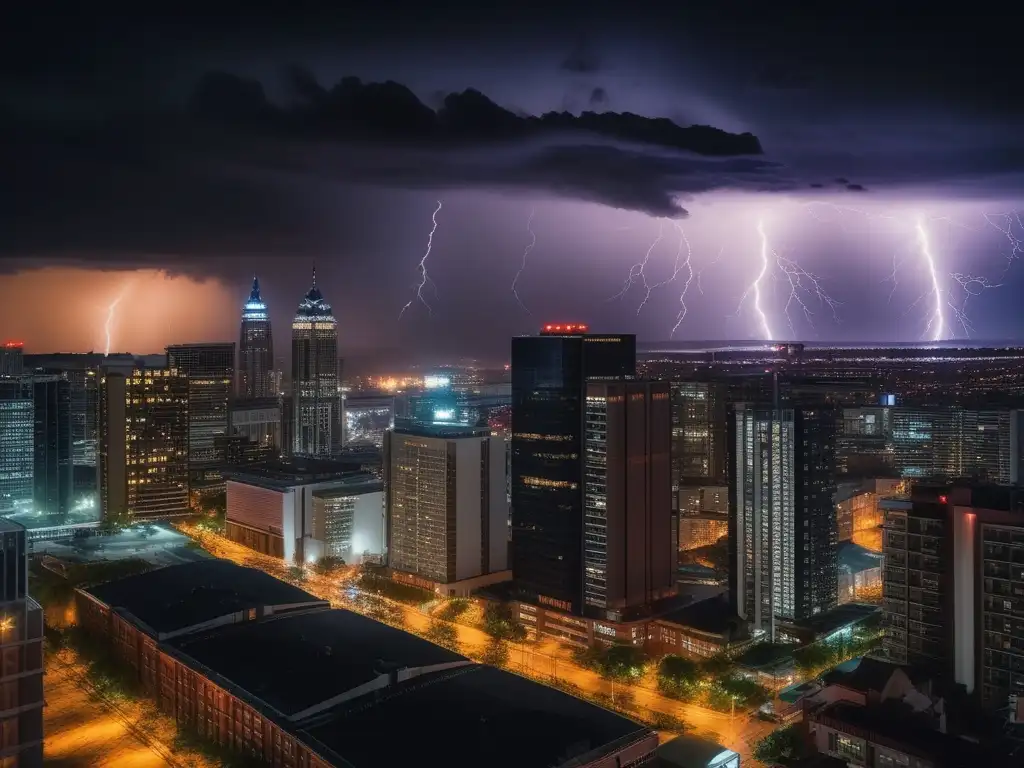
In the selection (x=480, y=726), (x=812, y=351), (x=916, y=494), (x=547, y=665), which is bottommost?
(x=547, y=665)

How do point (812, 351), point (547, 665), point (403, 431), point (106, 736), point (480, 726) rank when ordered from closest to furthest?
point (480, 726)
point (106, 736)
point (547, 665)
point (403, 431)
point (812, 351)

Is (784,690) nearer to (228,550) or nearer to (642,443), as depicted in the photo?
(642,443)

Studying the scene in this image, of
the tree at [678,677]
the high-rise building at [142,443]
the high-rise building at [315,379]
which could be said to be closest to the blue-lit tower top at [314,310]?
the high-rise building at [315,379]

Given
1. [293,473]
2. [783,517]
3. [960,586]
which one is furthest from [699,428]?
Answer: [960,586]

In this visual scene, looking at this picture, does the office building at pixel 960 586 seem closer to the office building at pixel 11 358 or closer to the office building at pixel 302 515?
the office building at pixel 302 515

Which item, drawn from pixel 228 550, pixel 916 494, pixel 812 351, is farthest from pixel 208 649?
pixel 812 351

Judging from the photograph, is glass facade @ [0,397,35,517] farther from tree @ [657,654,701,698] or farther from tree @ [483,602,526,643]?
tree @ [657,654,701,698]

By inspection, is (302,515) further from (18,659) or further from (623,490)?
(18,659)

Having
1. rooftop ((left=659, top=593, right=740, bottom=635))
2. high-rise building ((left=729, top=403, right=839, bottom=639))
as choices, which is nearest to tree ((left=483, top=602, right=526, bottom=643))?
rooftop ((left=659, top=593, right=740, bottom=635))
